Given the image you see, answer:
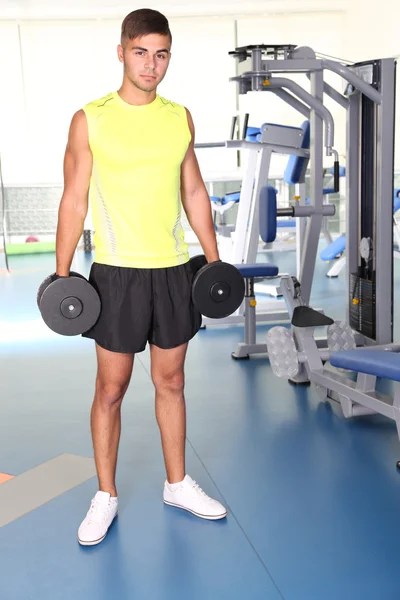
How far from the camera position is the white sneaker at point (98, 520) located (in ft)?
6.00

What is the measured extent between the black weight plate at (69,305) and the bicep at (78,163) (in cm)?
21

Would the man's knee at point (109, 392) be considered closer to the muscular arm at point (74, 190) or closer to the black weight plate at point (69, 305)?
the black weight plate at point (69, 305)

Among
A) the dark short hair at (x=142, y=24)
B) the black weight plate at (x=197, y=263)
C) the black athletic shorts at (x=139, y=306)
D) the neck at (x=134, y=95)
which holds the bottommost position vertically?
the black athletic shorts at (x=139, y=306)

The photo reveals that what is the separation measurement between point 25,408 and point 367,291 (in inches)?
A: 68.8

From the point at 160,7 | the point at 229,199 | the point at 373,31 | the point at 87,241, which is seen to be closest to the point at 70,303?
the point at 229,199

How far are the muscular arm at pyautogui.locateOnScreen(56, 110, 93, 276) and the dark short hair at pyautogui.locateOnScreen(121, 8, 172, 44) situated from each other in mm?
223

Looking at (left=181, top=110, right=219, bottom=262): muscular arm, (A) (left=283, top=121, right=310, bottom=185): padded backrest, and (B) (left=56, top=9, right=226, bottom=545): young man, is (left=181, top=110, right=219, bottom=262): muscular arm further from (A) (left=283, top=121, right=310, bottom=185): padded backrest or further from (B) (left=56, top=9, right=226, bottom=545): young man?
(A) (left=283, top=121, right=310, bottom=185): padded backrest

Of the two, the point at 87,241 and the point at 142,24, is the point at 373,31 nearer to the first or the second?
the point at 87,241

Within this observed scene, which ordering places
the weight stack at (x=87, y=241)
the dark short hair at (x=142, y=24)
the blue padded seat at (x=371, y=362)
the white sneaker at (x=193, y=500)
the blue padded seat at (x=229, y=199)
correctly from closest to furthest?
the dark short hair at (x=142, y=24)
the white sneaker at (x=193, y=500)
the blue padded seat at (x=371, y=362)
the blue padded seat at (x=229, y=199)
the weight stack at (x=87, y=241)

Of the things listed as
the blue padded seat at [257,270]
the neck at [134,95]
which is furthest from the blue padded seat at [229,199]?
the neck at [134,95]

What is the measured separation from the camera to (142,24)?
5.32 feet

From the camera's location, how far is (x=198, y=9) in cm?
908

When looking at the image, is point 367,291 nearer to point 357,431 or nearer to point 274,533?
point 357,431

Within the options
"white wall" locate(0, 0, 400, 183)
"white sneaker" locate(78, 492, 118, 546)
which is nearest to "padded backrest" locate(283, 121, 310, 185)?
"white sneaker" locate(78, 492, 118, 546)
